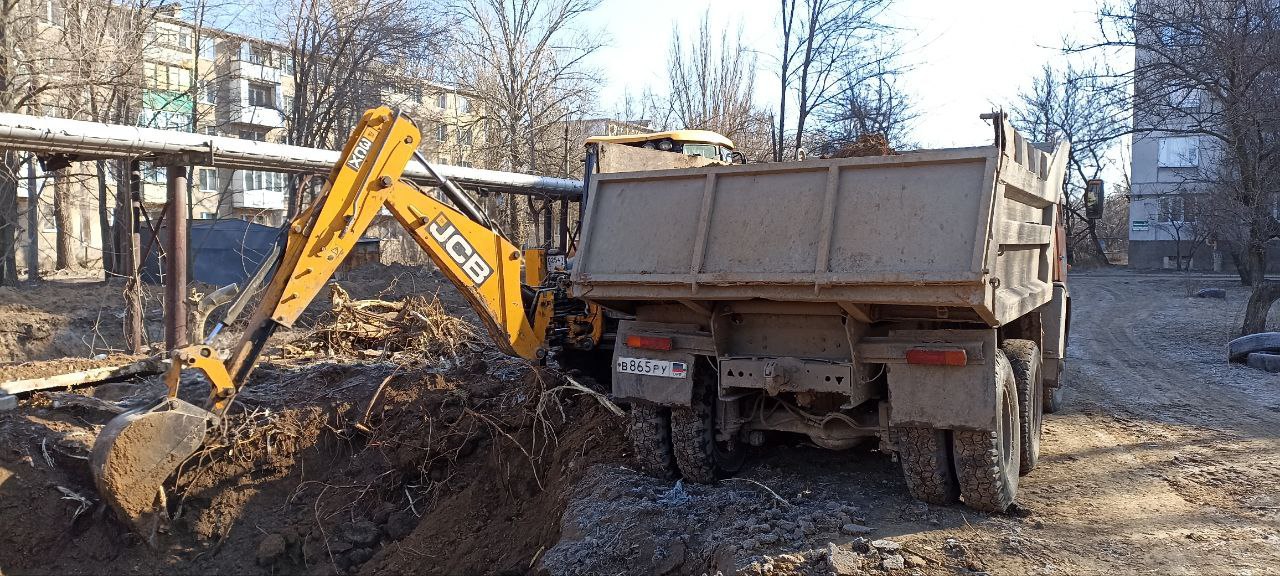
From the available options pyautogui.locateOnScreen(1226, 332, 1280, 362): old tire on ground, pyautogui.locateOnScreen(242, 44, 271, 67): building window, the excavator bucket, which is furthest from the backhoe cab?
pyautogui.locateOnScreen(242, 44, 271, 67): building window

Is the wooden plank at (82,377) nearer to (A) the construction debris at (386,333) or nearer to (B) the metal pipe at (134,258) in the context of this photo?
(A) the construction debris at (386,333)

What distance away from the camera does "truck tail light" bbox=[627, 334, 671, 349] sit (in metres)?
5.28

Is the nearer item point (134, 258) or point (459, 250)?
point (459, 250)

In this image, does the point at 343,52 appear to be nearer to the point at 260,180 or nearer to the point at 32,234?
the point at 32,234

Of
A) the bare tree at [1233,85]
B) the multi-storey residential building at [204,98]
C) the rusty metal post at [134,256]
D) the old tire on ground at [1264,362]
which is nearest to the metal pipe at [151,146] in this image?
the rusty metal post at [134,256]

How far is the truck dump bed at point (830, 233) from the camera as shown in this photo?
13.9ft

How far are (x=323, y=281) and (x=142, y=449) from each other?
1501 mm

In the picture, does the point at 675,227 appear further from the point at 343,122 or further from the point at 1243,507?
the point at 343,122

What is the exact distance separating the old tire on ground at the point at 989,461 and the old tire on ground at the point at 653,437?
175 cm

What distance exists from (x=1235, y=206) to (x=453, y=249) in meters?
13.5

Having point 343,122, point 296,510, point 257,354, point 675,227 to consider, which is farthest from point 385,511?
point 343,122

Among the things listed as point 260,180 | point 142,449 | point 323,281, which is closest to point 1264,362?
point 323,281

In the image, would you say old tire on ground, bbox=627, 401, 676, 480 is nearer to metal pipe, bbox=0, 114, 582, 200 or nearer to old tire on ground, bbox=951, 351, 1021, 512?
old tire on ground, bbox=951, 351, 1021, 512

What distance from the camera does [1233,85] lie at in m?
13.2
